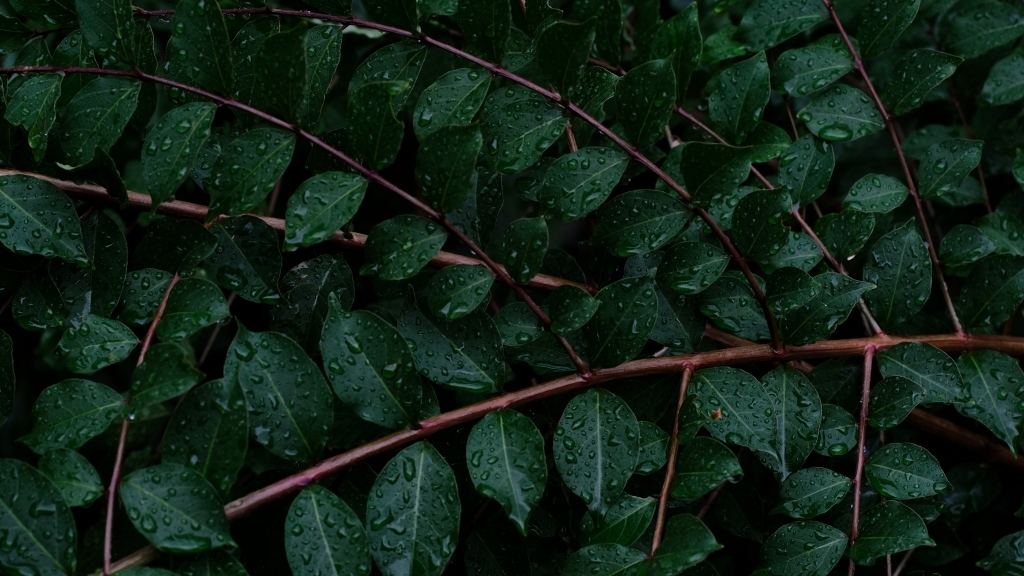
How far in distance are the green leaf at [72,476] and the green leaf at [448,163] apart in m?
0.40

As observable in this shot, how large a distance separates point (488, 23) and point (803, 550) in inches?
26.1

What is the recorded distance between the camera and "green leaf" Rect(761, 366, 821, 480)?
0.84m

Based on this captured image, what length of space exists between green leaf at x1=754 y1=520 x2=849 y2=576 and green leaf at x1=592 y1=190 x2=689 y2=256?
339 mm

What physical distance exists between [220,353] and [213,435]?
28.2 inches

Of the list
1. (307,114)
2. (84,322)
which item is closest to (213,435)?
(84,322)

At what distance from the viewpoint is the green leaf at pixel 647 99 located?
0.79 metres

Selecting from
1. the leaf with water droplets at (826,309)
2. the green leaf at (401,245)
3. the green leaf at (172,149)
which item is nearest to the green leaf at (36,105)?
the green leaf at (172,149)

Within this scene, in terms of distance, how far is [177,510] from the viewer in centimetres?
67

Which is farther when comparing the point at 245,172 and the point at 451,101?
the point at 451,101

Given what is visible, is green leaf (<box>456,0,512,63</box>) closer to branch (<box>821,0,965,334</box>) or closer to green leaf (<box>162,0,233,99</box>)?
green leaf (<box>162,0,233,99</box>)

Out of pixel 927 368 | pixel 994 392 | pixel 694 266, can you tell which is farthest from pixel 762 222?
pixel 994 392

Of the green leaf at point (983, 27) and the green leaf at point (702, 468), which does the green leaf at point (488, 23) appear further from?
the green leaf at point (983, 27)

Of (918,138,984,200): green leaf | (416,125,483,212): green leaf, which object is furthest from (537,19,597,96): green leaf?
(918,138,984,200): green leaf

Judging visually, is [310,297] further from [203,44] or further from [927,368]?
[927,368]
